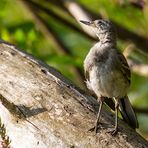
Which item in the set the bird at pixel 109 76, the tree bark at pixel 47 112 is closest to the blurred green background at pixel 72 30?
the bird at pixel 109 76

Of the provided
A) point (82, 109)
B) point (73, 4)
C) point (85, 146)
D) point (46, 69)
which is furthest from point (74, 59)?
point (85, 146)

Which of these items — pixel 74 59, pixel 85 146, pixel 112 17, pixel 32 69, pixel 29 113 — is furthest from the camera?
pixel 112 17

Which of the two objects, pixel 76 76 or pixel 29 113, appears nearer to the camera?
pixel 29 113

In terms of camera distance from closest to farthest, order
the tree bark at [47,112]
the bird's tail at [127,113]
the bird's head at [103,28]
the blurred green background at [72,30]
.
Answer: the tree bark at [47,112]
the bird's tail at [127,113]
the bird's head at [103,28]
the blurred green background at [72,30]

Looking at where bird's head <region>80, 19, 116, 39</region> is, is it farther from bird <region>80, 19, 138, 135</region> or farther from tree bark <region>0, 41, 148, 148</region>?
tree bark <region>0, 41, 148, 148</region>

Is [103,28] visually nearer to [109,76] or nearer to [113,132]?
[109,76]

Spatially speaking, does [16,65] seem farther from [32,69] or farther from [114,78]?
[114,78]

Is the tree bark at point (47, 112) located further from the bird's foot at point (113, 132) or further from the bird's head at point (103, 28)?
the bird's head at point (103, 28)

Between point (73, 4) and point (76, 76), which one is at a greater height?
point (73, 4)
